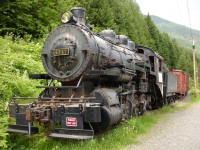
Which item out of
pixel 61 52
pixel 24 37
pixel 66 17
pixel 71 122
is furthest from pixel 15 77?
pixel 24 37

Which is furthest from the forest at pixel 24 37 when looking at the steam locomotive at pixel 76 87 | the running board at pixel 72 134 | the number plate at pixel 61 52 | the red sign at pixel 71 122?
the number plate at pixel 61 52

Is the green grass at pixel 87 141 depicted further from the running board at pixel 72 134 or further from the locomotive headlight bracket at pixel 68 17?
the locomotive headlight bracket at pixel 68 17

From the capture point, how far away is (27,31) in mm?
17031

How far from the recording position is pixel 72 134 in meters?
6.44

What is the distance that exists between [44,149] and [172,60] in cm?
6021

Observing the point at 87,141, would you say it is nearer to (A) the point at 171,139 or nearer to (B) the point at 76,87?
(B) the point at 76,87

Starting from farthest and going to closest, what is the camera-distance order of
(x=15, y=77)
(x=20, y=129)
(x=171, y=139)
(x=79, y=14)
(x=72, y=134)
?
(x=15, y=77) → (x=79, y=14) → (x=171, y=139) → (x=20, y=129) → (x=72, y=134)

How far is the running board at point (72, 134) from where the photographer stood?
6.24 metres

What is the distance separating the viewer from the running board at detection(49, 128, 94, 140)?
624 cm

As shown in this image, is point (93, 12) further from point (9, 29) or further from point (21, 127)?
point (21, 127)

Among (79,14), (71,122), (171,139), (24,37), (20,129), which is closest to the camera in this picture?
(71,122)

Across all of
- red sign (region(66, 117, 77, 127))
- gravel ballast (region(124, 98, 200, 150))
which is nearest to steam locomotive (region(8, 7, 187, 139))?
red sign (region(66, 117, 77, 127))

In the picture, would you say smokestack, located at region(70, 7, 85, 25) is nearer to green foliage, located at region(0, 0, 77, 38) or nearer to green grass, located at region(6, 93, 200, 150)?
green grass, located at region(6, 93, 200, 150)

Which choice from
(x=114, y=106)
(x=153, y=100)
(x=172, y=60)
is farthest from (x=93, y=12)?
(x=172, y=60)
